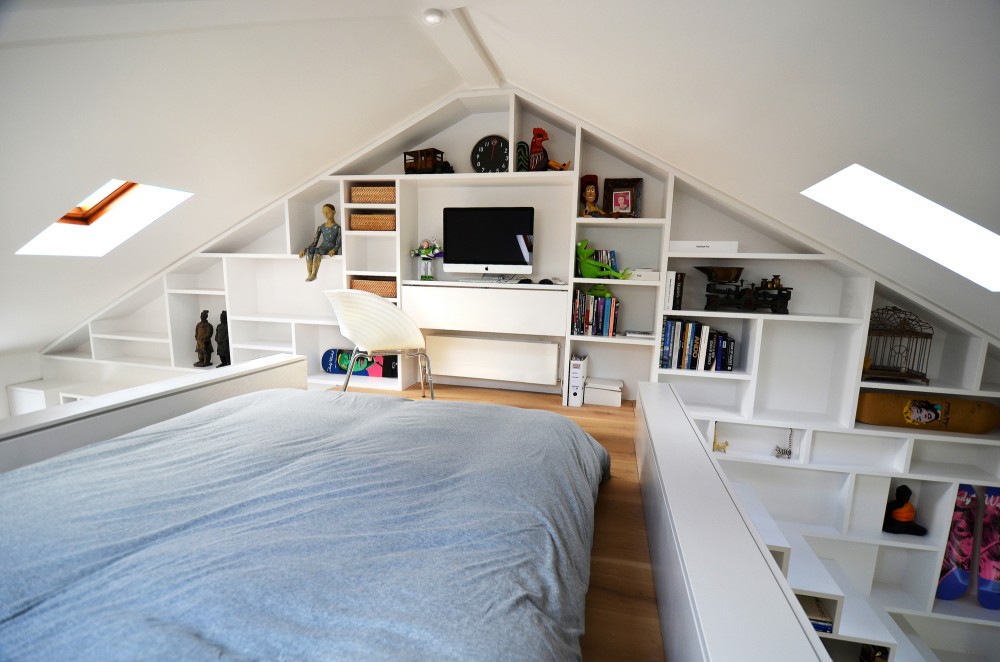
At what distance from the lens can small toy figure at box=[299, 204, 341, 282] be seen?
3.56 m

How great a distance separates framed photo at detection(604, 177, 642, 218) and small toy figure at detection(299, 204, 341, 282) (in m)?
2.03

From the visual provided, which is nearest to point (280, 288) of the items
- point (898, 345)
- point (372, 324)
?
point (372, 324)

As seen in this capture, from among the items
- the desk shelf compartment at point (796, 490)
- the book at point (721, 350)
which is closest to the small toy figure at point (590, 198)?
the book at point (721, 350)

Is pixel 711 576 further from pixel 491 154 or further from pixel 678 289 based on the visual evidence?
pixel 491 154

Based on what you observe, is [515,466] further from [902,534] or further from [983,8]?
[902,534]

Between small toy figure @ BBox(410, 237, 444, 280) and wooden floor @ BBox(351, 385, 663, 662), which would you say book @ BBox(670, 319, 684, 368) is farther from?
small toy figure @ BBox(410, 237, 444, 280)

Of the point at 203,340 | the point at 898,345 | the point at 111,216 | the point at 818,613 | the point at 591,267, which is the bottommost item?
the point at 818,613

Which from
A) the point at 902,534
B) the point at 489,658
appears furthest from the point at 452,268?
the point at 902,534

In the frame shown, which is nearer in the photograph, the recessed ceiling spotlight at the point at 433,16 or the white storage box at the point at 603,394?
the recessed ceiling spotlight at the point at 433,16

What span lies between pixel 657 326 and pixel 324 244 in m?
2.49

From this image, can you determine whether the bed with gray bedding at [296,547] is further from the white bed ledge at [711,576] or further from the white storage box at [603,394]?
the white storage box at [603,394]

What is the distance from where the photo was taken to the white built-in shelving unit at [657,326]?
2760mm

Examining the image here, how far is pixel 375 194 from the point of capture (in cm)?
342

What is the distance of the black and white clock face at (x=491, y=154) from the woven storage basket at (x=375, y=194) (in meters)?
0.64
